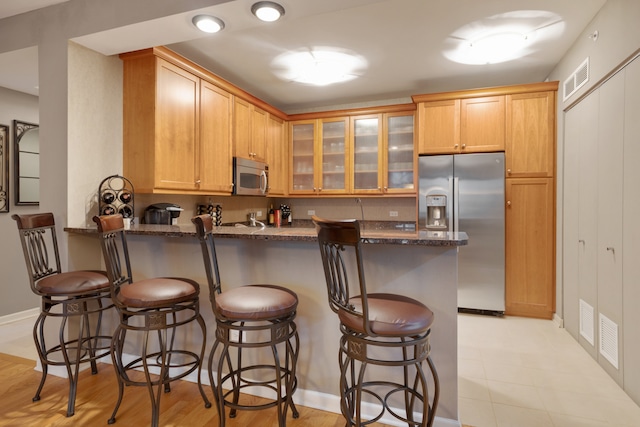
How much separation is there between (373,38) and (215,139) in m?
1.71

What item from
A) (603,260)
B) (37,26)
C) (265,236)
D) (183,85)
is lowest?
(603,260)

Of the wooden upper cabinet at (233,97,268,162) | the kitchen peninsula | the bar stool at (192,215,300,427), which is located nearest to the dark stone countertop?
the kitchen peninsula

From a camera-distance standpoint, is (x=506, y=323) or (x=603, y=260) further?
(x=506, y=323)

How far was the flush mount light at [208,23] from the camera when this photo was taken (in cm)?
218

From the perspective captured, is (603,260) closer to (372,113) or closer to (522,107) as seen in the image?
(522,107)

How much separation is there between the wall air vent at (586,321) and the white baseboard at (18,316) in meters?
5.22

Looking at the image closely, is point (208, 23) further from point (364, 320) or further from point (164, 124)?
point (364, 320)

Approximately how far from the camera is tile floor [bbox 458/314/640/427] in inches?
79.0

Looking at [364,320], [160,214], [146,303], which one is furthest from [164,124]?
[364,320]

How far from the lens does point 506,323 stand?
3.60 m

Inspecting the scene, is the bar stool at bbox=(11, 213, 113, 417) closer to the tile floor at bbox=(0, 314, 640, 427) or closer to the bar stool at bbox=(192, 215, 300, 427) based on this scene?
the tile floor at bbox=(0, 314, 640, 427)

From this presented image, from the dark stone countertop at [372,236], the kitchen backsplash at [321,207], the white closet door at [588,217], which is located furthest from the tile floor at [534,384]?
the kitchen backsplash at [321,207]

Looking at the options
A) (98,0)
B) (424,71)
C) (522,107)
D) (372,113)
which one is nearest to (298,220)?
(372,113)

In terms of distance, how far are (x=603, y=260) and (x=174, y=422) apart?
304cm
